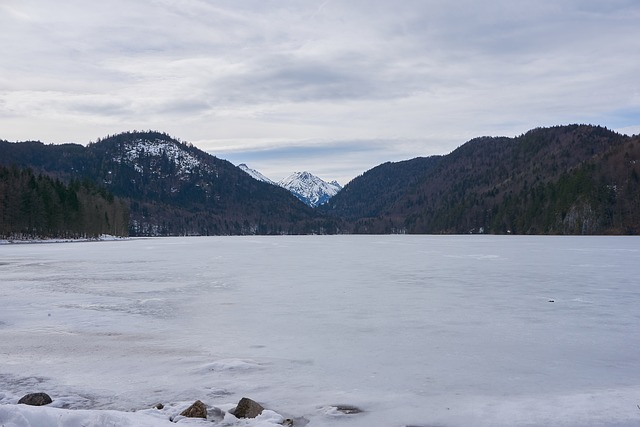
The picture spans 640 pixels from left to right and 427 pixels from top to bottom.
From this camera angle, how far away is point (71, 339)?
1257 centimetres

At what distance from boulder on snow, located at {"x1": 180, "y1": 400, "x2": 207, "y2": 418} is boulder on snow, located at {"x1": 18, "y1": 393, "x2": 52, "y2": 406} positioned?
7.00 feet

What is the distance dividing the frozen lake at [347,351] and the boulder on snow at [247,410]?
409mm

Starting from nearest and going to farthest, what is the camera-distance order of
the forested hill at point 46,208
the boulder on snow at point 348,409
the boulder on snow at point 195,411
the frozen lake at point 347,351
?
the boulder on snow at point 195,411 → the boulder on snow at point 348,409 → the frozen lake at point 347,351 → the forested hill at point 46,208

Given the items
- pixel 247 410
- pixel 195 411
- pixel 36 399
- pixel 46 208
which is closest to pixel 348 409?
pixel 247 410

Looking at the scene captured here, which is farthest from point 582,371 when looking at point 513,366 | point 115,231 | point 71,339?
point 115,231

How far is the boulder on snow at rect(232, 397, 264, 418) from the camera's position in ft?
23.9

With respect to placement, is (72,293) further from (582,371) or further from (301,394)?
(582,371)

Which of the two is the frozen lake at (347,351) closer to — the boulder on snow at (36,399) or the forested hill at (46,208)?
the boulder on snow at (36,399)

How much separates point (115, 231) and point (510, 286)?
398 ft

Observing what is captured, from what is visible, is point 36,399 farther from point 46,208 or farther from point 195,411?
point 46,208

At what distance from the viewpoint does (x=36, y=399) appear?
7652mm

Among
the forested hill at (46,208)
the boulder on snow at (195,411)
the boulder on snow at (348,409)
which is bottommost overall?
the boulder on snow at (348,409)

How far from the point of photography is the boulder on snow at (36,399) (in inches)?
298

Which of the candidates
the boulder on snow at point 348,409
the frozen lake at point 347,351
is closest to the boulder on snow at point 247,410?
the frozen lake at point 347,351
